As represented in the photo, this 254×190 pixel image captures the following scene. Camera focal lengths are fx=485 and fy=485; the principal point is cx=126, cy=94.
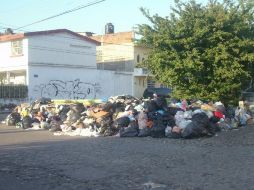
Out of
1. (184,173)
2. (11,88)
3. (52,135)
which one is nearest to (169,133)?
(52,135)

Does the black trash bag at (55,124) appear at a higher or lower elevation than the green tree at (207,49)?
lower

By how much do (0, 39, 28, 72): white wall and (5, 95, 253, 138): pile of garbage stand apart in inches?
693

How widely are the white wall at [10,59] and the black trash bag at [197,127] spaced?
24791 millimetres

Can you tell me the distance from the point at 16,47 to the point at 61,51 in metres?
3.93

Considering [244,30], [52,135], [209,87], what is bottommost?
[52,135]

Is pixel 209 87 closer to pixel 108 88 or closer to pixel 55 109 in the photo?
pixel 55 109

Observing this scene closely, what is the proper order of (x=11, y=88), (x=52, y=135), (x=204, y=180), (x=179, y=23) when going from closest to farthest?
1. (x=204, y=180)
2. (x=52, y=135)
3. (x=179, y=23)
4. (x=11, y=88)

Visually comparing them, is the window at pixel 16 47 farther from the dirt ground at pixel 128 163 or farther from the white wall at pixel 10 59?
the dirt ground at pixel 128 163

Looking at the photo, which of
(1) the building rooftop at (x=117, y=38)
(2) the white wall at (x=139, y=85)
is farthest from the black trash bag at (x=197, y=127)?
(1) the building rooftop at (x=117, y=38)

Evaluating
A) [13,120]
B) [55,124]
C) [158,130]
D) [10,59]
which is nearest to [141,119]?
[158,130]

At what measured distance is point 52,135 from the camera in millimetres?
17516

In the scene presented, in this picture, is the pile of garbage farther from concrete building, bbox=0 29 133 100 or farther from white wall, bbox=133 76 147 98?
white wall, bbox=133 76 147 98

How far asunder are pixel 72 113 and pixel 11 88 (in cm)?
1900

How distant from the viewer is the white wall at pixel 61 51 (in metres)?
39.0
